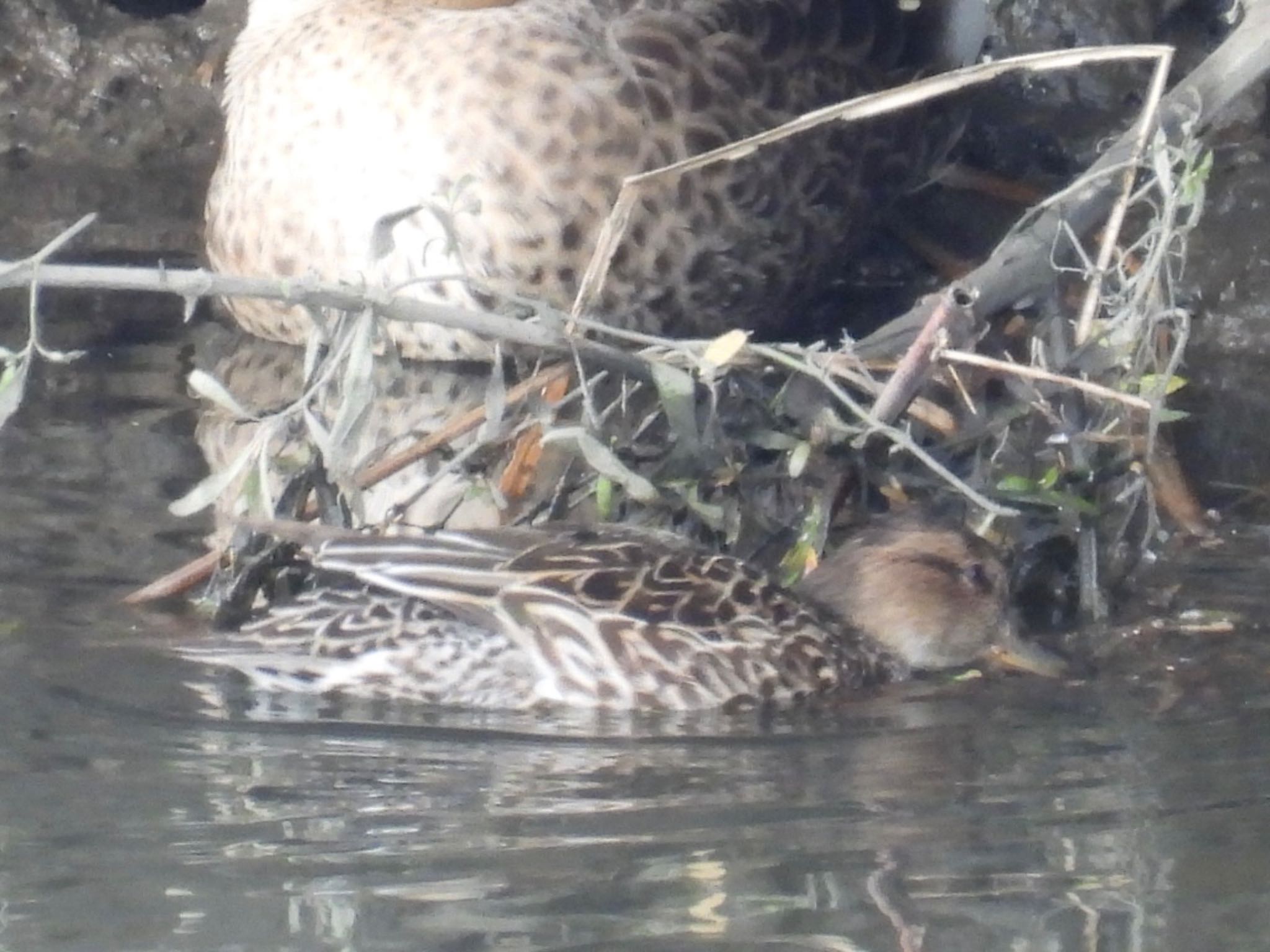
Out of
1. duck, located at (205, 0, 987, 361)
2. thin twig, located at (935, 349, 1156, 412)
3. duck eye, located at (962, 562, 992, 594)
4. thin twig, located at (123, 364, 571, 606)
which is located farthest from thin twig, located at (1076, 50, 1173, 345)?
duck, located at (205, 0, 987, 361)

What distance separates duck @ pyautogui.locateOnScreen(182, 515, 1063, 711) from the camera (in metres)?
3.86

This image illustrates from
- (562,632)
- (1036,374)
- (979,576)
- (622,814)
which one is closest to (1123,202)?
(1036,374)

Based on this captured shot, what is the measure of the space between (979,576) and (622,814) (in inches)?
47.0

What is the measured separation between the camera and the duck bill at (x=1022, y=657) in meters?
4.06

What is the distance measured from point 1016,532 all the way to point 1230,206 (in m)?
2.09

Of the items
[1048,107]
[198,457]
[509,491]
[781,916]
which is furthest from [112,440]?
[1048,107]

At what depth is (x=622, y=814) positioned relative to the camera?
3277 millimetres

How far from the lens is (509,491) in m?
4.49

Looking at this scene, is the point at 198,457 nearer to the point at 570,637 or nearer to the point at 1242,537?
the point at 570,637

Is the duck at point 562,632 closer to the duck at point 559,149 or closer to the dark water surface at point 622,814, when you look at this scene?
the dark water surface at point 622,814

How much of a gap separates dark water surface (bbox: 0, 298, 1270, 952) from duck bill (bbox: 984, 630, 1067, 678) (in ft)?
0.14

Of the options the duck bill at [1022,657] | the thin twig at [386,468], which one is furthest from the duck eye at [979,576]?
the thin twig at [386,468]

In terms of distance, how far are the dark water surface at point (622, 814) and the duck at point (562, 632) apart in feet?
0.31

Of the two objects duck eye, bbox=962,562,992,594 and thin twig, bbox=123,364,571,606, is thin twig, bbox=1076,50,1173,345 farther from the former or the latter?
thin twig, bbox=123,364,571,606
